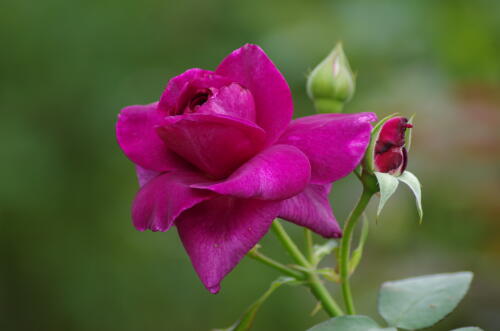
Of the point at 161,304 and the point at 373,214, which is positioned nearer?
the point at 373,214

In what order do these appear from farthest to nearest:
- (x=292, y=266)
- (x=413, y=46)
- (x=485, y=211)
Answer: (x=413, y=46)
(x=485, y=211)
(x=292, y=266)

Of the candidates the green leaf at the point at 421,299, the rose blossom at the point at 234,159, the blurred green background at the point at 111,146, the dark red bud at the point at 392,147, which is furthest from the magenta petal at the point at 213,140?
the blurred green background at the point at 111,146

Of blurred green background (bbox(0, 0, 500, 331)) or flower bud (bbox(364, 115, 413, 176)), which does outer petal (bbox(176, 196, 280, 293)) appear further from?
blurred green background (bbox(0, 0, 500, 331))

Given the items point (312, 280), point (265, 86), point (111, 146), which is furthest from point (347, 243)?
point (111, 146)

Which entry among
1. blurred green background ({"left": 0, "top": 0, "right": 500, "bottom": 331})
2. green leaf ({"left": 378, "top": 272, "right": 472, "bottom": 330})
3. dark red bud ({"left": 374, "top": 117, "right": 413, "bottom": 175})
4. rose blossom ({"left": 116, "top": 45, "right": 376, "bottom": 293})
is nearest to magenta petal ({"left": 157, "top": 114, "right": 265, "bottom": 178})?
rose blossom ({"left": 116, "top": 45, "right": 376, "bottom": 293})

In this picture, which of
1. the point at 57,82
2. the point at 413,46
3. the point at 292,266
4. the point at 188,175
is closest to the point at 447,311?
the point at 292,266

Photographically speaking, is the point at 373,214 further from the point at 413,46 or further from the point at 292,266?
the point at 292,266

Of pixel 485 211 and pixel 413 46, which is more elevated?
pixel 413 46
